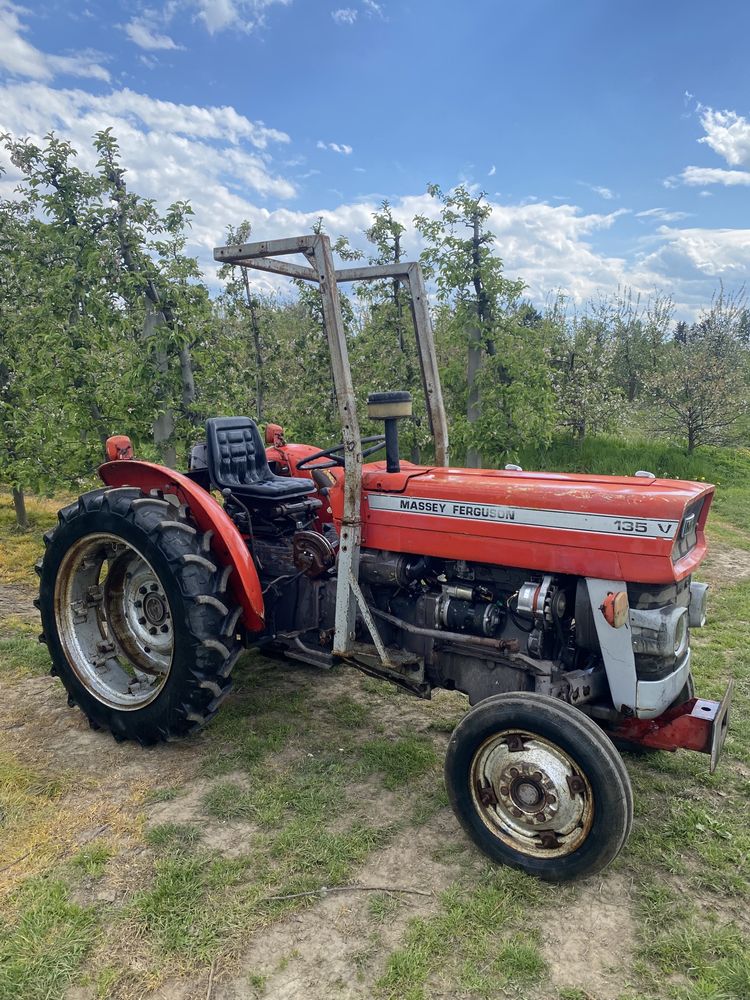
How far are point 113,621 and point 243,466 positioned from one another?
48.5 inches

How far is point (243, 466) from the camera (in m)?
4.36

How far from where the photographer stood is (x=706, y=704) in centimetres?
298

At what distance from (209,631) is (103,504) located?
0.89m

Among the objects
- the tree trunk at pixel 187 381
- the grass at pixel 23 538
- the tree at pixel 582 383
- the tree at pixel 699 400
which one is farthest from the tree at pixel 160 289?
the tree at pixel 699 400

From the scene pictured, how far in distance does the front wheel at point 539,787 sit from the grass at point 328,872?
13cm

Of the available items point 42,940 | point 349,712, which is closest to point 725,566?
point 349,712

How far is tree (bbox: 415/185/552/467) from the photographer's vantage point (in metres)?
7.44

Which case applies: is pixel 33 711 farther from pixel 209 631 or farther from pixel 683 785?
pixel 683 785

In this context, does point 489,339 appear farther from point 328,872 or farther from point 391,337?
point 328,872

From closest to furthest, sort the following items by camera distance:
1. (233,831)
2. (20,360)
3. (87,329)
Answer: (233,831), (87,329), (20,360)

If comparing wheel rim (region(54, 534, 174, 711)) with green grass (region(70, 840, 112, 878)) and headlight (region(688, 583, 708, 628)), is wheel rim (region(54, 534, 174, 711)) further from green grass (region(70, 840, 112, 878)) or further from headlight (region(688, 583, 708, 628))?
headlight (region(688, 583, 708, 628))

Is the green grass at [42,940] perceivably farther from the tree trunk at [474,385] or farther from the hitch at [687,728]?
the tree trunk at [474,385]

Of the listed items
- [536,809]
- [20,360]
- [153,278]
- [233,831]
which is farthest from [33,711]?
[20,360]

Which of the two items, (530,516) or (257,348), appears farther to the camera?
(257,348)
